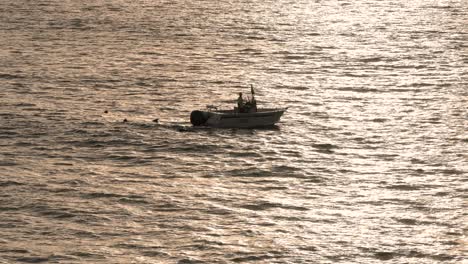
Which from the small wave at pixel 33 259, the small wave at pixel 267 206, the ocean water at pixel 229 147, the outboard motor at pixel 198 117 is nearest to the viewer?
the small wave at pixel 33 259

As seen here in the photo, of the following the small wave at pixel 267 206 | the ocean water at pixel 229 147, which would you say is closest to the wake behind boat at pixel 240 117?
the ocean water at pixel 229 147

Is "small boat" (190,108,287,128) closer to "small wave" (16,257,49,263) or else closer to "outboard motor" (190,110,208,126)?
"outboard motor" (190,110,208,126)

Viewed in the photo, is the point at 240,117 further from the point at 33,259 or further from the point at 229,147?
the point at 33,259

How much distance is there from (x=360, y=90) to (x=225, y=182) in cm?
2945

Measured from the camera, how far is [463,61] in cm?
10250

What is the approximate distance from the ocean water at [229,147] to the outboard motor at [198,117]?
1116 mm

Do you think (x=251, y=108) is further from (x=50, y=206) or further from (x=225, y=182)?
(x=50, y=206)

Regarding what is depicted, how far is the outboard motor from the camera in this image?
76.7 metres

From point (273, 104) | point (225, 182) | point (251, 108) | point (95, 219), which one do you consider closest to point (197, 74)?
point (273, 104)

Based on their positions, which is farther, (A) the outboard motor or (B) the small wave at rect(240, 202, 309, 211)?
(A) the outboard motor

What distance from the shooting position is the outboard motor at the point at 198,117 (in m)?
76.7

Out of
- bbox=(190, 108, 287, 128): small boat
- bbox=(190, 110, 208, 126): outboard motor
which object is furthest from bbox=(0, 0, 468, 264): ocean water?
bbox=(190, 110, 208, 126): outboard motor

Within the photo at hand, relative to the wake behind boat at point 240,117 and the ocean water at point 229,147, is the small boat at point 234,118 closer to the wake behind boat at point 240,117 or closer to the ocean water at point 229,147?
the wake behind boat at point 240,117

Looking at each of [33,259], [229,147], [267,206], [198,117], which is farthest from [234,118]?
[33,259]
